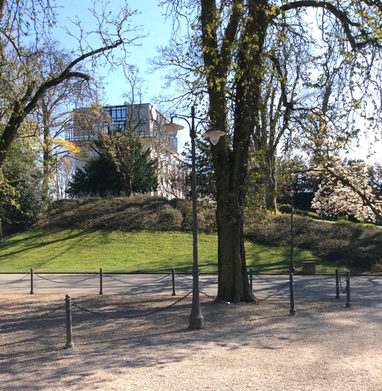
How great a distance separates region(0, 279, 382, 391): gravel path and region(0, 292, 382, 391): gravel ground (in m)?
0.02

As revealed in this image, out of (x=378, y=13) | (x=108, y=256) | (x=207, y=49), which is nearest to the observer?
(x=378, y=13)

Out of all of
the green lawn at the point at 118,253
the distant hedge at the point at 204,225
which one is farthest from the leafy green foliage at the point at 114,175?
the green lawn at the point at 118,253

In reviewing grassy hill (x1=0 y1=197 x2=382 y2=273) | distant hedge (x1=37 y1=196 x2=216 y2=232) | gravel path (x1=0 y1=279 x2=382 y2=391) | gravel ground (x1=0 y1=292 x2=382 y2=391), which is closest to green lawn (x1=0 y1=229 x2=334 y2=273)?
grassy hill (x1=0 y1=197 x2=382 y2=273)

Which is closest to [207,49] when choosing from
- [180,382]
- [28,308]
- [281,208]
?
[180,382]

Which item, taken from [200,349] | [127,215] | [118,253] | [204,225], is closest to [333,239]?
[204,225]

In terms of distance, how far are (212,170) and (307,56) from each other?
169 inches

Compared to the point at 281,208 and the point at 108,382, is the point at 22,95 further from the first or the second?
the point at 281,208

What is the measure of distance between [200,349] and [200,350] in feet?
0.26

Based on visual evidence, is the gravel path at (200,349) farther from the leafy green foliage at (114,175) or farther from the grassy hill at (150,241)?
the leafy green foliage at (114,175)

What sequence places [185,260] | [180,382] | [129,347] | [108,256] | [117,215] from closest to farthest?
[180,382]
[129,347]
[185,260]
[108,256]
[117,215]

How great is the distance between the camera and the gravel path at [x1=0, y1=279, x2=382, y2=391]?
243 inches

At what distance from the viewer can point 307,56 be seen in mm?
12922

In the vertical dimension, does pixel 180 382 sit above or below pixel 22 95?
below

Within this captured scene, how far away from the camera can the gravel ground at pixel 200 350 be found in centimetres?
616
